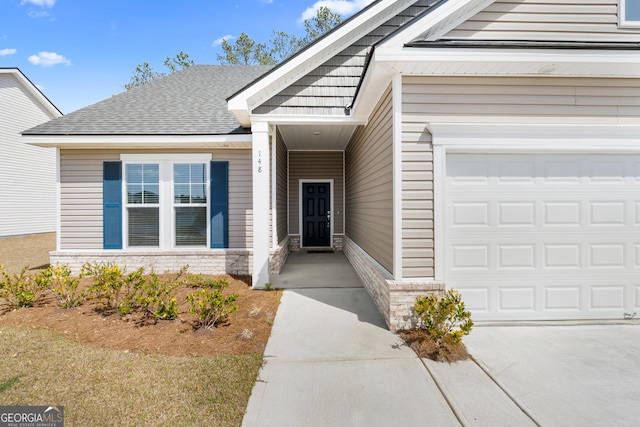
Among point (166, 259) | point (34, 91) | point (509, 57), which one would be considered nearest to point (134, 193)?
point (166, 259)

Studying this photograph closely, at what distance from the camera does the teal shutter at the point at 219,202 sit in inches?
256

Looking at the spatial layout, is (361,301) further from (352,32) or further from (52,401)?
(352,32)

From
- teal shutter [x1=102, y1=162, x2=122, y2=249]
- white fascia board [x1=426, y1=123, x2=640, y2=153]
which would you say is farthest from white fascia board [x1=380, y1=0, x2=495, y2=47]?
teal shutter [x1=102, y1=162, x2=122, y2=249]

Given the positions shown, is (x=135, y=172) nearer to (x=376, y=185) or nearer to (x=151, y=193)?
(x=151, y=193)

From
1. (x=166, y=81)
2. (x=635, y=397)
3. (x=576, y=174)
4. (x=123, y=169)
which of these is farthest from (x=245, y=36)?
(x=635, y=397)

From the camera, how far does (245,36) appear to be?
22484mm

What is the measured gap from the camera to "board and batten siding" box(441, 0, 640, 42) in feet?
12.2

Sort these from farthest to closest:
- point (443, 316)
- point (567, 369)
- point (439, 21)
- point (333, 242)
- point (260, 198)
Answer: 1. point (333, 242)
2. point (260, 198)
3. point (439, 21)
4. point (443, 316)
5. point (567, 369)

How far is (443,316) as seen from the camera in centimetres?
326

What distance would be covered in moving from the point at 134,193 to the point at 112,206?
56 centimetres

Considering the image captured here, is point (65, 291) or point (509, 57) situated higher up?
→ point (509, 57)

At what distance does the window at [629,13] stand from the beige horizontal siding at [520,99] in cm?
76

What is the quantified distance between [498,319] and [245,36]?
25616 mm

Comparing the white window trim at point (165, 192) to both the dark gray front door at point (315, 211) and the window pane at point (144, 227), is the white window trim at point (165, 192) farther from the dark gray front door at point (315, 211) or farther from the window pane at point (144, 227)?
the dark gray front door at point (315, 211)
